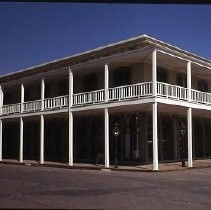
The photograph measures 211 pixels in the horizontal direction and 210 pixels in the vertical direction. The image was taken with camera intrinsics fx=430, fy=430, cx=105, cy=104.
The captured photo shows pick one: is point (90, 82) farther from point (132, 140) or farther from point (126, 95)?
point (126, 95)

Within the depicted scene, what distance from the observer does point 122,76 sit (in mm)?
24625

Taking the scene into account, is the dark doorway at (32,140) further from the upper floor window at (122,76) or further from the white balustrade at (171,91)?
the white balustrade at (171,91)

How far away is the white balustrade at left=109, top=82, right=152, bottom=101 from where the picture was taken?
2091 cm

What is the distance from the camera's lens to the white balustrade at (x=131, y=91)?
2091cm

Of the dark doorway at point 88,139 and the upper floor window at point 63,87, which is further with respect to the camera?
the upper floor window at point 63,87

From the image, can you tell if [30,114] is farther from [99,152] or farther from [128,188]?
[128,188]

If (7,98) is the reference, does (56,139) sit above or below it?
below

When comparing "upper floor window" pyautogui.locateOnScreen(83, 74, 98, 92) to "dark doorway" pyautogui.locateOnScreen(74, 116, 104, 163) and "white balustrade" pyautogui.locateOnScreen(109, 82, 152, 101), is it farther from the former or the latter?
"white balustrade" pyautogui.locateOnScreen(109, 82, 152, 101)

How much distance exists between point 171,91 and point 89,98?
480 centimetres

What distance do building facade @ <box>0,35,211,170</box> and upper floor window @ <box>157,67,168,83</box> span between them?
0.19ft

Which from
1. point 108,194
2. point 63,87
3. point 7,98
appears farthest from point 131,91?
point 7,98

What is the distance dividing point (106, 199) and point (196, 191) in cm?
317

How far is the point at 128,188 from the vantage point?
13.0m

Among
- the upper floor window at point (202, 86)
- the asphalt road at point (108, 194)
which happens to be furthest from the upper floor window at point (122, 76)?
the asphalt road at point (108, 194)
